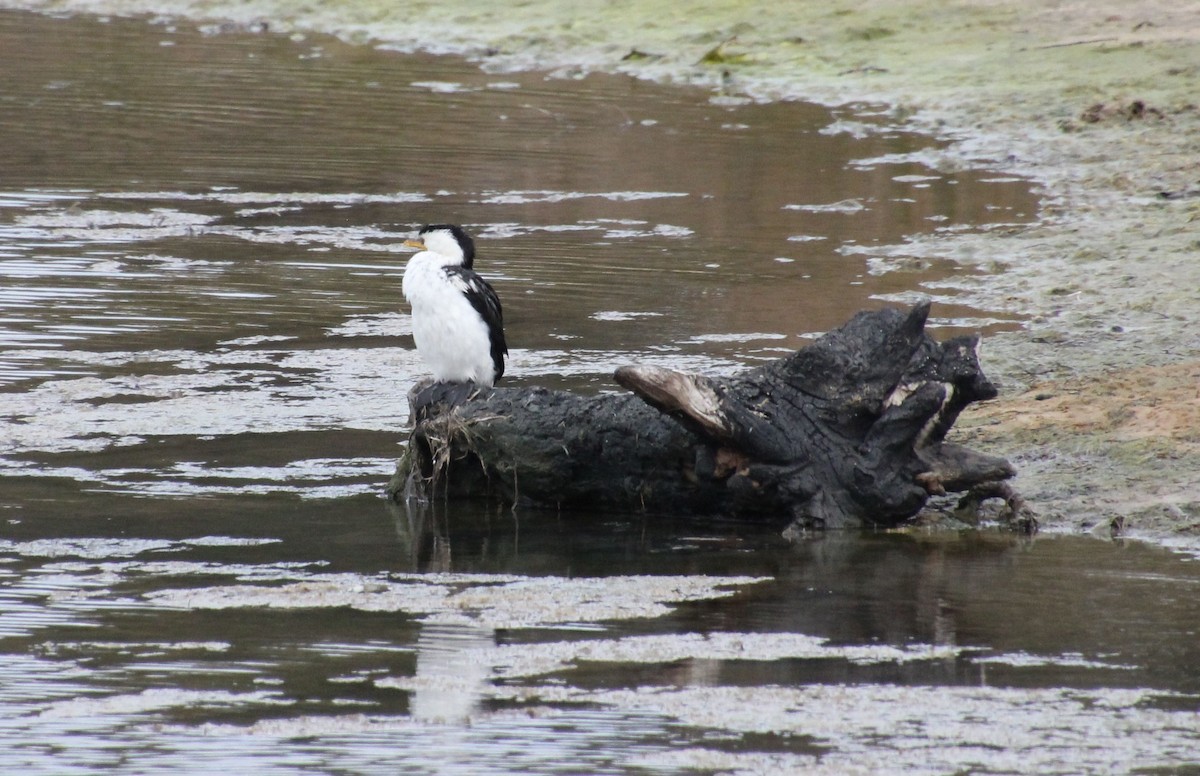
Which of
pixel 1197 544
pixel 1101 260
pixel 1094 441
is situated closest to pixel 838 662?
pixel 1197 544

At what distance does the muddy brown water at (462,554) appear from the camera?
488 centimetres

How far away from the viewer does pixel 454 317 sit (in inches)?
312

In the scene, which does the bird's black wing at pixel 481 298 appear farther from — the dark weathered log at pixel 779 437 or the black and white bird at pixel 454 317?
the dark weathered log at pixel 779 437

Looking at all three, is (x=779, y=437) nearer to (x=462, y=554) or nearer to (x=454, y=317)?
(x=462, y=554)

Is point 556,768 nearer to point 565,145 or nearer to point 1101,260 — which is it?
point 1101,260

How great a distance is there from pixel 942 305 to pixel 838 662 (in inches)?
237

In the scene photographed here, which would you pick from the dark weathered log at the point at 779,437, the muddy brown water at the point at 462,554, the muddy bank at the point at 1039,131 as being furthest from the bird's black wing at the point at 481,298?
the muddy bank at the point at 1039,131

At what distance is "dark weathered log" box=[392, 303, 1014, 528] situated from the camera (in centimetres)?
708

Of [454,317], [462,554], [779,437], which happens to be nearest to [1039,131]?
[454,317]

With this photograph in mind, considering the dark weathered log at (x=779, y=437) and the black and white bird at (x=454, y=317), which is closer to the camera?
the dark weathered log at (x=779, y=437)

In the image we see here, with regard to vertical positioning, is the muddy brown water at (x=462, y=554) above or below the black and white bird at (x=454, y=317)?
below

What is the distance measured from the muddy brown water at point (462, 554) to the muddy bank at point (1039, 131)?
2.12 ft

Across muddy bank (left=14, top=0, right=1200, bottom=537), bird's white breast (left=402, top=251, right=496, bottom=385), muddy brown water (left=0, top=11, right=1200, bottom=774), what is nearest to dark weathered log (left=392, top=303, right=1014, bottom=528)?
muddy brown water (left=0, top=11, right=1200, bottom=774)

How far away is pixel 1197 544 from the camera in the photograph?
6840mm
